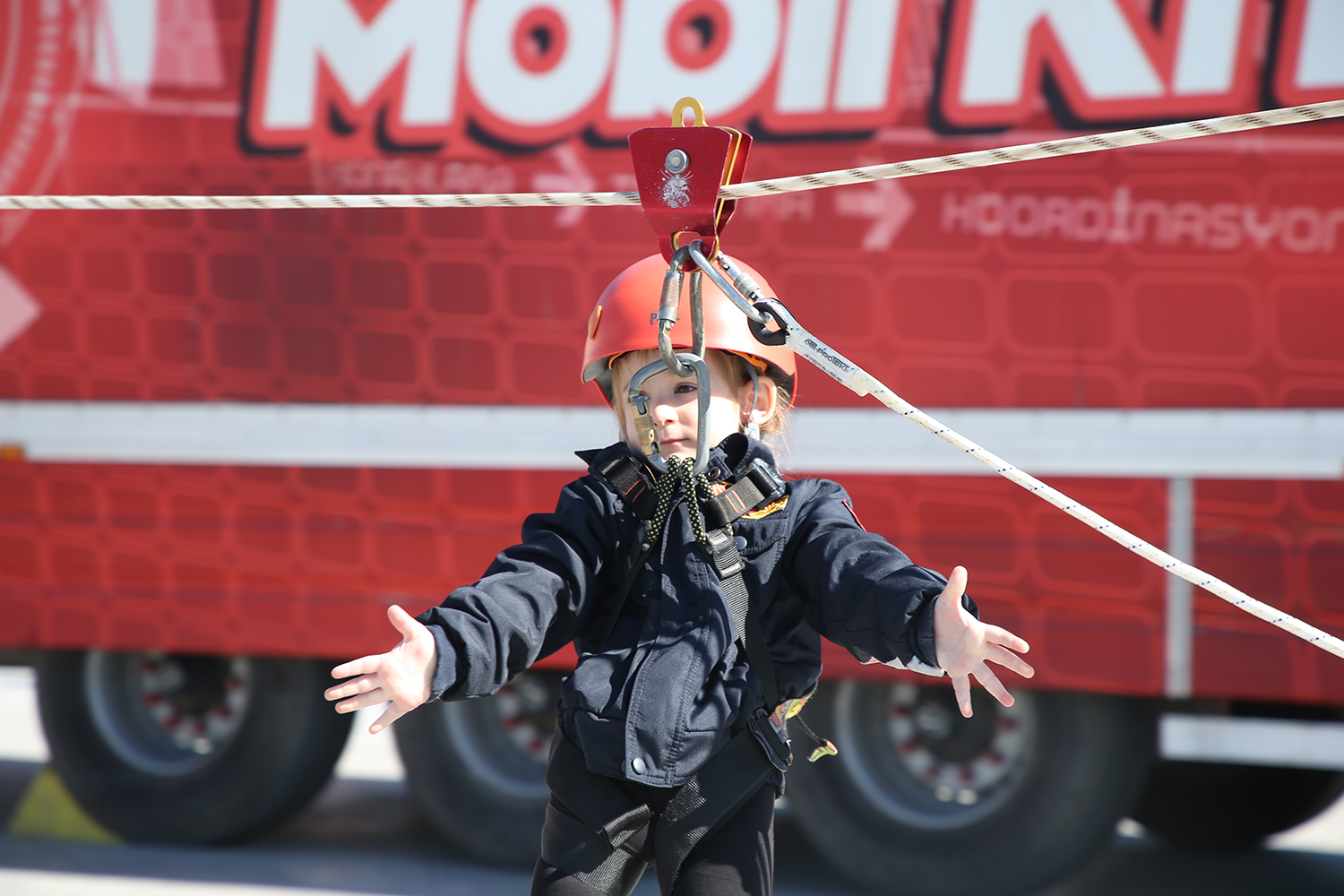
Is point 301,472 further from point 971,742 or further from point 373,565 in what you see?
point 971,742

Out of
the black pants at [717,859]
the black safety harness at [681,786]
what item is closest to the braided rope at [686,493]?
the black safety harness at [681,786]

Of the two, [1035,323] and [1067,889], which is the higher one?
[1035,323]

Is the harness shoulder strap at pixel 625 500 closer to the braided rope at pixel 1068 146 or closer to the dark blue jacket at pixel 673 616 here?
the dark blue jacket at pixel 673 616

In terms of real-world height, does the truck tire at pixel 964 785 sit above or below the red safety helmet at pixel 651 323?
below

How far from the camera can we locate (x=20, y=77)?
14.4 feet

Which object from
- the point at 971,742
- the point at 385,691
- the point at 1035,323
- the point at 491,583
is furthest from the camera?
the point at 971,742

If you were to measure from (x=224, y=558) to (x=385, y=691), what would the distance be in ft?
9.68

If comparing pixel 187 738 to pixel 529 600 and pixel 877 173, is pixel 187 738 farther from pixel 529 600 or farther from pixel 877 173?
pixel 877 173

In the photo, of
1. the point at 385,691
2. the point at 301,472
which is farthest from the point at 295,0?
the point at 385,691

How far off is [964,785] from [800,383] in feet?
4.81

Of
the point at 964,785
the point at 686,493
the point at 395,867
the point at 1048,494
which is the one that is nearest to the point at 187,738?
the point at 395,867

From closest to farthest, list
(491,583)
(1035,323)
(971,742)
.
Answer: (491,583)
(1035,323)
(971,742)

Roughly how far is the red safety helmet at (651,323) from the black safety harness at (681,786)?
194 mm

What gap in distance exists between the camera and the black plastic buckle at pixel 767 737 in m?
1.94
